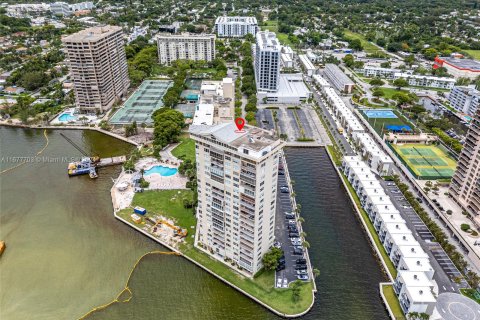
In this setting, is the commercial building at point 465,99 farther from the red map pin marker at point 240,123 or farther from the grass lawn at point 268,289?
the red map pin marker at point 240,123

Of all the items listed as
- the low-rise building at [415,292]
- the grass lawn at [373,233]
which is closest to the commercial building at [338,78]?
the grass lawn at [373,233]

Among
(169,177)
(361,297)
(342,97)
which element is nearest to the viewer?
(361,297)

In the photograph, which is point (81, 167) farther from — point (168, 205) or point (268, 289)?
point (268, 289)

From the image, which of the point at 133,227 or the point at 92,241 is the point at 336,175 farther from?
the point at 92,241

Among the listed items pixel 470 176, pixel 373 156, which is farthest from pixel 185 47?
pixel 470 176

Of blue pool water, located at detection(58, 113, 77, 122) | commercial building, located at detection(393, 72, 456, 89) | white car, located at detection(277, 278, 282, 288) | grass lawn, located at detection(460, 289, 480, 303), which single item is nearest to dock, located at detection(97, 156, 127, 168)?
blue pool water, located at detection(58, 113, 77, 122)

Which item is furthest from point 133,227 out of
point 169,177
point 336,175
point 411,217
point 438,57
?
point 438,57
